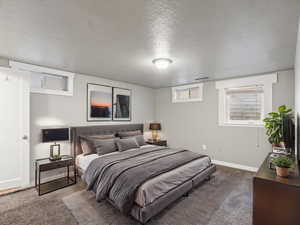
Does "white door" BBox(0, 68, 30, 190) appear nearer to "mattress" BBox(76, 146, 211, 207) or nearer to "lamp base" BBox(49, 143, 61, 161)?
"lamp base" BBox(49, 143, 61, 161)

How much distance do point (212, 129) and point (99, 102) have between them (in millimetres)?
3352

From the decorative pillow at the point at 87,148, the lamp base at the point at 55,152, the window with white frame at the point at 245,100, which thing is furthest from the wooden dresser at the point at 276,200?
the lamp base at the point at 55,152

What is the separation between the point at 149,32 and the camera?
6.23 ft

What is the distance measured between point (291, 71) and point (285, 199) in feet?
10.9

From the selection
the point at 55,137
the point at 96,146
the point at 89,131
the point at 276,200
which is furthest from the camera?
the point at 89,131

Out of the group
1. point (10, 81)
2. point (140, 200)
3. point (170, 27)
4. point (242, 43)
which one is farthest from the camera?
point (10, 81)

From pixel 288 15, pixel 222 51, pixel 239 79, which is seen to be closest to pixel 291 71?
pixel 239 79

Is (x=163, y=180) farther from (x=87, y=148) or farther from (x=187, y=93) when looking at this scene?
(x=187, y=93)

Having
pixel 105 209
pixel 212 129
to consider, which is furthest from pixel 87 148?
pixel 212 129

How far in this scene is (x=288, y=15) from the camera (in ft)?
5.16

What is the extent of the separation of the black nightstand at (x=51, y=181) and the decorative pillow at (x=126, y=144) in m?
1.03

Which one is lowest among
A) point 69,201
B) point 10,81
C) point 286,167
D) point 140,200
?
point 69,201

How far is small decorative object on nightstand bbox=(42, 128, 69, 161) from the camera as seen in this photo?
3067 mm

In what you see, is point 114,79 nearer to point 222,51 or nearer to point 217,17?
point 222,51
